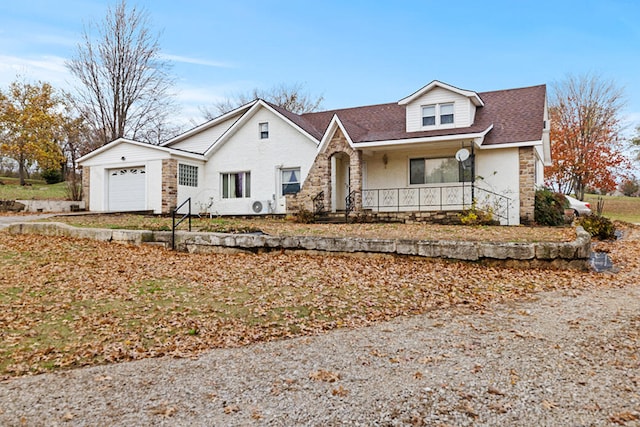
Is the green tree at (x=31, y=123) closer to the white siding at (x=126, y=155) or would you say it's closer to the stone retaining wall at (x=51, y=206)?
the stone retaining wall at (x=51, y=206)

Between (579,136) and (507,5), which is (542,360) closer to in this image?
(507,5)

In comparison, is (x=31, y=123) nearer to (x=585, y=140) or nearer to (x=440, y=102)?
(x=440, y=102)

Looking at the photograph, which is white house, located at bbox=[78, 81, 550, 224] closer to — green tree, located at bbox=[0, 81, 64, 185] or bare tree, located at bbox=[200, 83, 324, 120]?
green tree, located at bbox=[0, 81, 64, 185]

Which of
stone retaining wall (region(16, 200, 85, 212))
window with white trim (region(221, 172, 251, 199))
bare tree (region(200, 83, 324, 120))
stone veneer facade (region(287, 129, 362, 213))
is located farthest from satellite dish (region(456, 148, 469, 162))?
bare tree (region(200, 83, 324, 120))

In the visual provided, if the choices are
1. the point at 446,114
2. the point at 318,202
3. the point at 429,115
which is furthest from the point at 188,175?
the point at 446,114

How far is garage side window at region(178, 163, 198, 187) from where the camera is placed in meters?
18.8

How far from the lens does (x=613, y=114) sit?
1248 inches

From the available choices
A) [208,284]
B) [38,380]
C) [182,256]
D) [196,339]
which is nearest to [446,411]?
[196,339]

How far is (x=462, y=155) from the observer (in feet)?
50.8

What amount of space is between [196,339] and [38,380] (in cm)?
159

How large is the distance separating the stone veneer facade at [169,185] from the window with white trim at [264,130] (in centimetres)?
385

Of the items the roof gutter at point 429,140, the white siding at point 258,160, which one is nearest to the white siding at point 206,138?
the white siding at point 258,160

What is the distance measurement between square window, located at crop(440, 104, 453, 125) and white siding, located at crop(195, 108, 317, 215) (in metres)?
5.17

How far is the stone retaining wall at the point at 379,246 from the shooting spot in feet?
27.9
